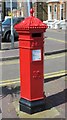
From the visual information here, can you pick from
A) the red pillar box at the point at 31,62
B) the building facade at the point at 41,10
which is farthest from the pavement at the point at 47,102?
the building facade at the point at 41,10

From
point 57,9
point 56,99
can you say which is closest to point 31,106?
point 56,99

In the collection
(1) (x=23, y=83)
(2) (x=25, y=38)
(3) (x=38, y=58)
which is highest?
(2) (x=25, y=38)

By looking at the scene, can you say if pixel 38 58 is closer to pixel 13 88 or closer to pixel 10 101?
pixel 10 101

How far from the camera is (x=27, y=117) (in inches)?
224

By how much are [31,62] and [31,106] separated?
84 cm

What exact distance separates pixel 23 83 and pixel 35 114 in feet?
2.11

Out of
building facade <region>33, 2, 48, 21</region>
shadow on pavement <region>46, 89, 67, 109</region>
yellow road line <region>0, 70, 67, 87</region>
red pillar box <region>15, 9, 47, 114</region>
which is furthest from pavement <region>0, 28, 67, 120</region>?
building facade <region>33, 2, 48, 21</region>

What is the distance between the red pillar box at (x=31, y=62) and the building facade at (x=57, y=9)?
3386 cm

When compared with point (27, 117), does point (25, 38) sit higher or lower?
higher

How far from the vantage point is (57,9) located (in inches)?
1660

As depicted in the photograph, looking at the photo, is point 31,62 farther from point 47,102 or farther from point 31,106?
point 47,102

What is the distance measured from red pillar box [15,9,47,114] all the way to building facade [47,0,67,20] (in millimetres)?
33862

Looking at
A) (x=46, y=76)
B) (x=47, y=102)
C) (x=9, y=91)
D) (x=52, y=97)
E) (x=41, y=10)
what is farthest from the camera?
(x=41, y=10)

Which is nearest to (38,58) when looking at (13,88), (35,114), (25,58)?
(25,58)
